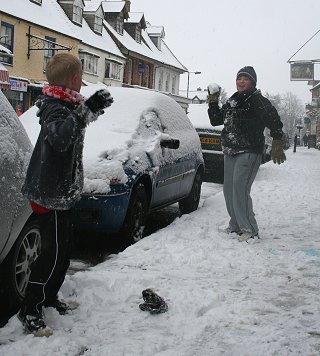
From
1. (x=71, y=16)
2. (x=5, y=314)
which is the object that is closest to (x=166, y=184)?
(x=5, y=314)

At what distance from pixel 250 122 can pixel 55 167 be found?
318 cm

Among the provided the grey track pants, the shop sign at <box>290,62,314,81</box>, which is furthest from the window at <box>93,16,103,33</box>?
the grey track pants

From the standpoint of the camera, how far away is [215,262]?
4.71 metres

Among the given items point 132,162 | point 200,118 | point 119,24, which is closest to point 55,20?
point 119,24

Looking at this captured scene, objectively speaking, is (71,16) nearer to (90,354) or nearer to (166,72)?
(166,72)

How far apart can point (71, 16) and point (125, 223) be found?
3191 cm

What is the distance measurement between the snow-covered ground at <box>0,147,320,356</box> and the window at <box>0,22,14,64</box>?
23.2m

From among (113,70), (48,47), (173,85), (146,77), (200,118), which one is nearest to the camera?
(200,118)

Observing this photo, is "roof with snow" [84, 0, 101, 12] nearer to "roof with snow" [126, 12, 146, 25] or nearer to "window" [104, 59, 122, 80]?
"window" [104, 59, 122, 80]

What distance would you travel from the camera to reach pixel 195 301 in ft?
11.9

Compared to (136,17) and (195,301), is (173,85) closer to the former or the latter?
(136,17)

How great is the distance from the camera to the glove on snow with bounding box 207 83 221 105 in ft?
19.4

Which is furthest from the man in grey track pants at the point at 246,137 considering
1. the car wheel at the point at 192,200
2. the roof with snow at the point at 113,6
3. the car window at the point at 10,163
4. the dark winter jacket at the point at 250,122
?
the roof with snow at the point at 113,6

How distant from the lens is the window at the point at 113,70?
127ft
